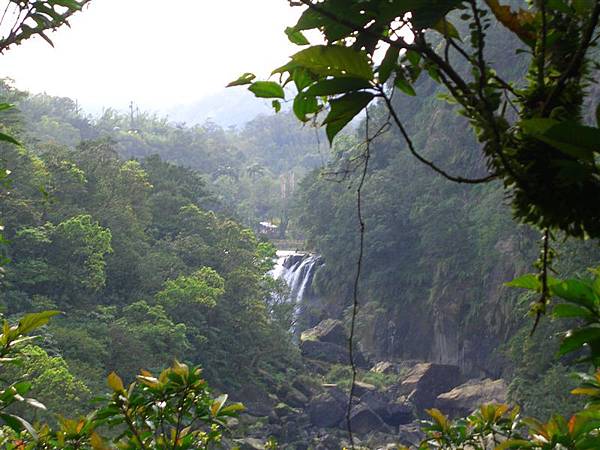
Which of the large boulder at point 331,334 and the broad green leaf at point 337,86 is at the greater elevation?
the broad green leaf at point 337,86

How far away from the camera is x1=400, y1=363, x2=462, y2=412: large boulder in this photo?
1509 centimetres


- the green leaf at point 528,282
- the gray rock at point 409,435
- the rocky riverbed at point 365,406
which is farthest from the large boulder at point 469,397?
the green leaf at point 528,282

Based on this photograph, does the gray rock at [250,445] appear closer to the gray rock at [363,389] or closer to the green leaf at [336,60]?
the gray rock at [363,389]

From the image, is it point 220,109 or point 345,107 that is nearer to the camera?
point 345,107

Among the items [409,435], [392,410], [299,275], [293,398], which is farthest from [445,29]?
[299,275]

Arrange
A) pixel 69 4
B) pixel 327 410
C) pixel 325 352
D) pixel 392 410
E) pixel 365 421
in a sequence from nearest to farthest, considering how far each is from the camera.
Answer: pixel 69 4 < pixel 365 421 < pixel 327 410 < pixel 392 410 < pixel 325 352

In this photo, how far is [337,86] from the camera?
64cm

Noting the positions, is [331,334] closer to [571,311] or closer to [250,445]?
[250,445]

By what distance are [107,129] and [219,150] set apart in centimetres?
788

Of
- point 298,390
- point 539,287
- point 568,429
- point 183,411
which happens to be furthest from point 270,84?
point 298,390

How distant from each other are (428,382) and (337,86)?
1549 cm

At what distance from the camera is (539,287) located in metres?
0.76

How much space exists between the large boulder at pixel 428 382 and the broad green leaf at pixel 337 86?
15062 mm

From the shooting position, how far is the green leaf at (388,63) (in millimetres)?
665
